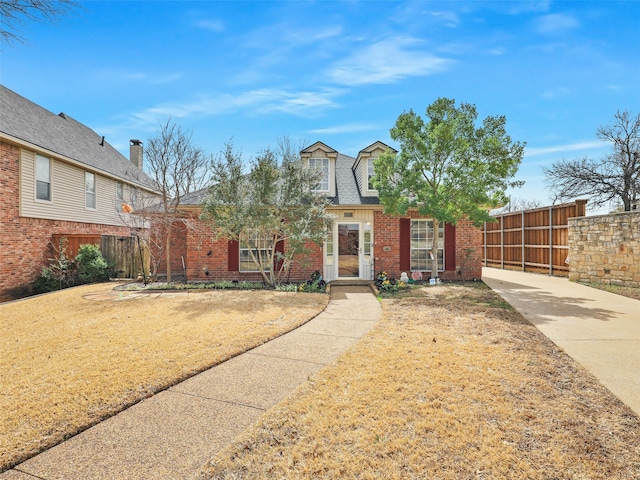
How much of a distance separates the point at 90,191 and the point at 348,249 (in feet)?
41.3

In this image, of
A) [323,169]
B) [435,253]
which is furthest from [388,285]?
[323,169]

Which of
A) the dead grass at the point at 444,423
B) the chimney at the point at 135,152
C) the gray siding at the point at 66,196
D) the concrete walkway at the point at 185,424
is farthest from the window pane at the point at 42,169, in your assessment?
the dead grass at the point at 444,423

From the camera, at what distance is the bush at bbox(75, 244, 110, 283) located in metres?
12.3

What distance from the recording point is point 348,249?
12.6 meters

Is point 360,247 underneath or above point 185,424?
above

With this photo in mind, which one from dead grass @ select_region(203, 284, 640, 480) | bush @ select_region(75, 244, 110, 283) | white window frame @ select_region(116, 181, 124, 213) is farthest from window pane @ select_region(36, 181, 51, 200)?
dead grass @ select_region(203, 284, 640, 480)

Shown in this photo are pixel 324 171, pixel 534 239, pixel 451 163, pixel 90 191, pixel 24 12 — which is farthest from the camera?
pixel 534 239

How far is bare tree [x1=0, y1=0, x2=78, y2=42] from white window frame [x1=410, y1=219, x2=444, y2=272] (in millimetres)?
11288

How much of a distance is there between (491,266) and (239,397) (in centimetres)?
1933

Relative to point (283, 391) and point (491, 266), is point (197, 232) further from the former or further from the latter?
point (491, 266)

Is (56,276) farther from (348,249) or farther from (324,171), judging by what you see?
(348,249)

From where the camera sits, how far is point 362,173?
13.1 metres

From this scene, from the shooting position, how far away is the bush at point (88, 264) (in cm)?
1227

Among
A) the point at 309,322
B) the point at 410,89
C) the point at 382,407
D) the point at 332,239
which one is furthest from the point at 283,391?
the point at 410,89
